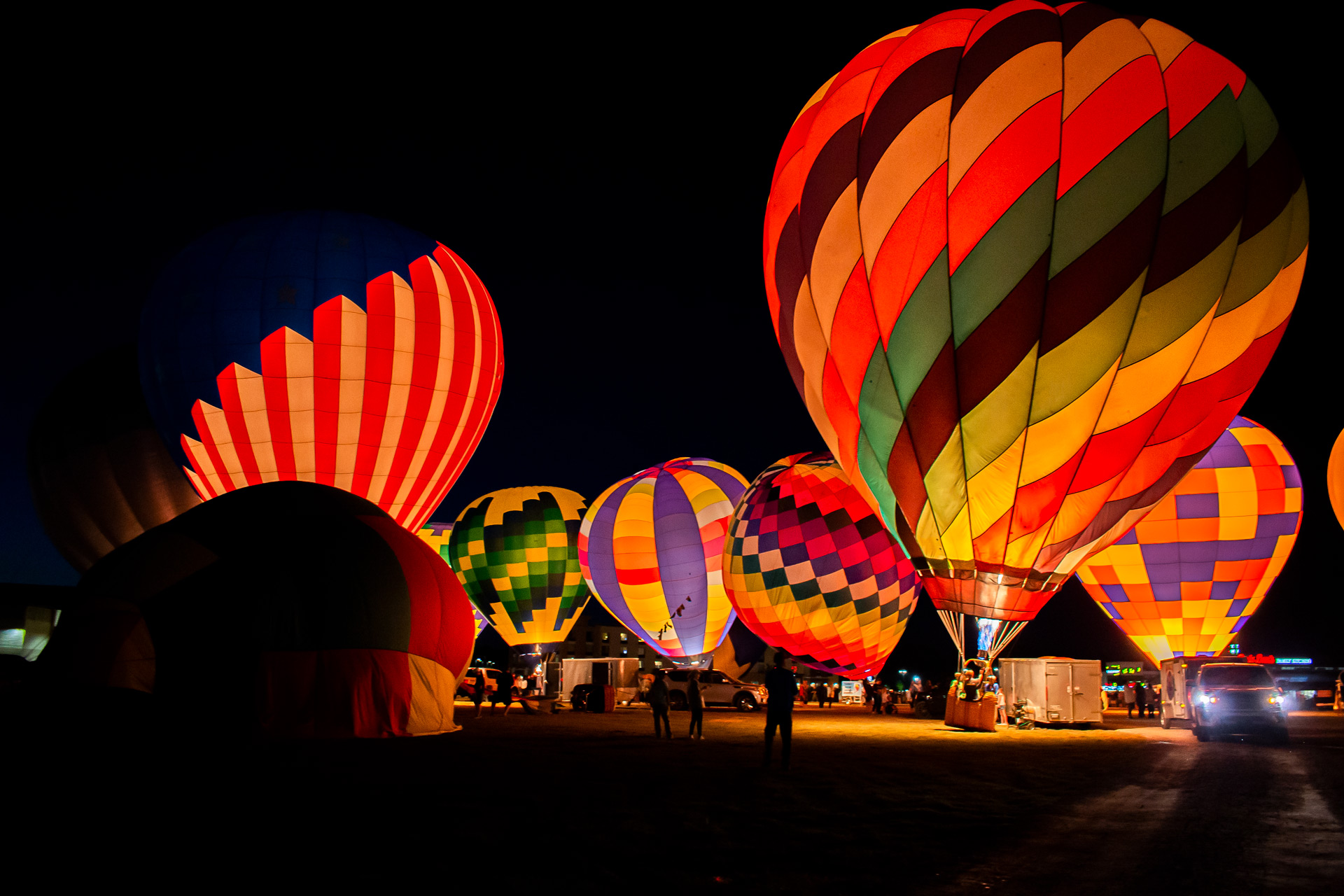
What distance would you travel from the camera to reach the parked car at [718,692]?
24.6m

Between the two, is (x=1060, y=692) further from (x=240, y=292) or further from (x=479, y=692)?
(x=240, y=292)

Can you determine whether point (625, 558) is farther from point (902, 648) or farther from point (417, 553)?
point (902, 648)

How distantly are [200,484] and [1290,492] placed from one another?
69.1ft

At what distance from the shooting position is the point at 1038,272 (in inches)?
447

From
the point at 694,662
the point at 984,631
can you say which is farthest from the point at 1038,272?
the point at 694,662

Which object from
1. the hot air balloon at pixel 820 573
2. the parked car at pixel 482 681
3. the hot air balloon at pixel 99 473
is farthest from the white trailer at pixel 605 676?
the hot air balloon at pixel 99 473

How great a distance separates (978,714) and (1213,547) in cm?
820

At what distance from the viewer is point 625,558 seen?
27016 millimetres

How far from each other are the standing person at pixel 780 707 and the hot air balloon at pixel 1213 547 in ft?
42.4

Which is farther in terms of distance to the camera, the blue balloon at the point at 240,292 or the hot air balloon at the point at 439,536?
the hot air balloon at the point at 439,536

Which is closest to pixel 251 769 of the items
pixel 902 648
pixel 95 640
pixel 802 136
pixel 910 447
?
pixel 95 640

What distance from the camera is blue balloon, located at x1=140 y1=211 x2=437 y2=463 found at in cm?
1764

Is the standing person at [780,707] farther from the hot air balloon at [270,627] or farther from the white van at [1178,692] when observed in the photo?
the white van at [1178,692]

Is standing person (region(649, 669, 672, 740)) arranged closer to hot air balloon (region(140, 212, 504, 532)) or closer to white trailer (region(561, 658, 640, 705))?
hot air balloon (region(140, 212, 504, 532))
